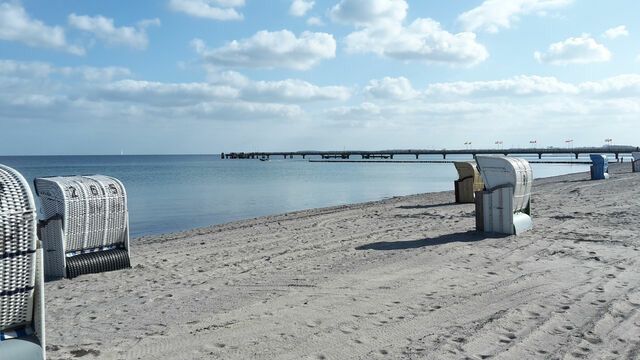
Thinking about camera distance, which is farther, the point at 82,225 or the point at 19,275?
the point at 82,225

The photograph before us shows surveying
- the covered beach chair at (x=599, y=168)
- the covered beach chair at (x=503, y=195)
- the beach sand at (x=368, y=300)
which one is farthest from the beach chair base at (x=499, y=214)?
the covered beach chair at (x=599, y=168)

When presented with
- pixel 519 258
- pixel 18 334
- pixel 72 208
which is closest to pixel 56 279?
pixel 72 208

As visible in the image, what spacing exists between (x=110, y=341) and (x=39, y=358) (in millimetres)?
1090

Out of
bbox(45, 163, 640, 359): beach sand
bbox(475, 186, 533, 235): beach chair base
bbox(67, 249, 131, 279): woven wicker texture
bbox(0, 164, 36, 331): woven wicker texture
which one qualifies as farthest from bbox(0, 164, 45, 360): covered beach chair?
bbox(475, 186, 533, 235): beach chair base

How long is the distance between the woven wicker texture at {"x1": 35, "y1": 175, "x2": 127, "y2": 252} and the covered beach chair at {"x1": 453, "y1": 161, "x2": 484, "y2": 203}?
1074 cm

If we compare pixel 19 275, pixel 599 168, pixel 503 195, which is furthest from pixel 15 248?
pixel 599 168

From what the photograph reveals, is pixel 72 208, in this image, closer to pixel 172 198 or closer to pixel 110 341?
pixel 110 341

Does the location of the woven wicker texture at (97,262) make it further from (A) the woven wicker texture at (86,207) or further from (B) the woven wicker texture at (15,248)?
(B) the woven wicker texture at (15,248)

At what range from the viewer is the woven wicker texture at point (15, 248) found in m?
2.87

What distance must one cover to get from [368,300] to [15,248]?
346cm

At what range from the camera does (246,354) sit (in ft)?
12.4

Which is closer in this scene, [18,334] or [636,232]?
[18,334]

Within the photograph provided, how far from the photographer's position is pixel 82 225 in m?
6.51

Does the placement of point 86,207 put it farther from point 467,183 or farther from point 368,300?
point 467,183
